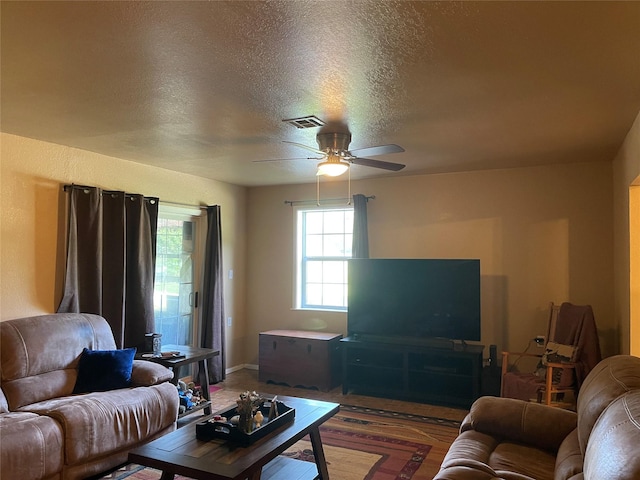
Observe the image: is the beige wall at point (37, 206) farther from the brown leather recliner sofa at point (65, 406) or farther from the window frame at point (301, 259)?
the window frame at point (301, 259)

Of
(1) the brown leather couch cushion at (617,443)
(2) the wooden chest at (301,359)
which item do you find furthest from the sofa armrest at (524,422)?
(2) the wooden chest at (301,359)

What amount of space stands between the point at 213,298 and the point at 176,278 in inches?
18.2

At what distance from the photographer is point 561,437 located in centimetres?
242

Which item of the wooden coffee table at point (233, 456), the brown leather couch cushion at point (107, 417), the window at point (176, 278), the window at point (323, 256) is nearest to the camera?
the wooden coffee table at point (233, 456)

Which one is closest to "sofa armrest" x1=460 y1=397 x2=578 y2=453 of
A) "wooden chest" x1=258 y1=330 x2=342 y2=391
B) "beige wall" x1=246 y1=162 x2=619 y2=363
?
"beige wall" x1=246 y1=162 x2=619 y2=363

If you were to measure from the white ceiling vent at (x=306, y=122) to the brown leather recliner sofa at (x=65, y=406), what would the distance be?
6.92 ft

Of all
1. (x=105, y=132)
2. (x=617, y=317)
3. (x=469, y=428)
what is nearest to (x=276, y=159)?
(x=105, y=132)

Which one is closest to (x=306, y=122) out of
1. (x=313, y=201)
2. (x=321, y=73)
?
(x=321, y=73)

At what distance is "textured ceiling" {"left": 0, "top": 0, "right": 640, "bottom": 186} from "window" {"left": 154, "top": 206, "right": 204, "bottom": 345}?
1475mm

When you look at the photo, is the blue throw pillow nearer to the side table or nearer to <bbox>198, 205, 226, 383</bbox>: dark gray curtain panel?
the side table

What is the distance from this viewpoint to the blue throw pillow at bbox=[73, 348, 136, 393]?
3.42 metres

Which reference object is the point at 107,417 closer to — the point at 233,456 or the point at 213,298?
the point at 233,456

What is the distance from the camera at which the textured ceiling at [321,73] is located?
5.92 ft

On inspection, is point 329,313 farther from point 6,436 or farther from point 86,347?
point 6,436
